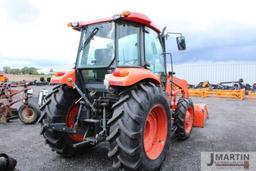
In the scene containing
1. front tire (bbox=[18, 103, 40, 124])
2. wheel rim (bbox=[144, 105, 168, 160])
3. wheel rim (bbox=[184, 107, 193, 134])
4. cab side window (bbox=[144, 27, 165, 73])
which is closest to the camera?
wheel rim (bbox=[144, 105, 168, 160])

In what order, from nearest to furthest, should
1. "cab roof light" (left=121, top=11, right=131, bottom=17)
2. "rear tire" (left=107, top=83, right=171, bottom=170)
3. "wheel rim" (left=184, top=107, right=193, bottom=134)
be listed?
"rear tire" (left=107, top=83, right=171, bottom=170)
"cab roof light" (left=121, top=11, right=131, bottom=17)
"wheel rim" (left=184, top=107, right=193, bottom=134)

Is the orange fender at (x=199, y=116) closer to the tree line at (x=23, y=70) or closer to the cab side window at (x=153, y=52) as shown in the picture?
the cab side window at (x=153, y=52)

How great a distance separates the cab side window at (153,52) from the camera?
3826 mm

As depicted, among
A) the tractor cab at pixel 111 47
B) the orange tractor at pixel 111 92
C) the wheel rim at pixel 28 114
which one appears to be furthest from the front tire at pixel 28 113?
the tractor cab at pixel 111 47

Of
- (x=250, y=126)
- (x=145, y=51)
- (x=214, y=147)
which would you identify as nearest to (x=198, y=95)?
(x=250, y=126)

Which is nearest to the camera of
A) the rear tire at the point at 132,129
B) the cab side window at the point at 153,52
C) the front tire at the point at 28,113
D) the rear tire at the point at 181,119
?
Answer: the rear tire at the point at 132,129

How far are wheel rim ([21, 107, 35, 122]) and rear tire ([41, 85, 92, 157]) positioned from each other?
3096mm

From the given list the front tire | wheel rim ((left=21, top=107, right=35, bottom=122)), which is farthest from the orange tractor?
wheel rim ((left=21, top=107, right=35, bottom=122))

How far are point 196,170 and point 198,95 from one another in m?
11.2

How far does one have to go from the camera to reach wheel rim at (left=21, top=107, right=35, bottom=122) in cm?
651

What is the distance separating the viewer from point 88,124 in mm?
3598

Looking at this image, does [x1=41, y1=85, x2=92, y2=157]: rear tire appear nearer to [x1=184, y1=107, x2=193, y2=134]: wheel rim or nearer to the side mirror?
the side mirror

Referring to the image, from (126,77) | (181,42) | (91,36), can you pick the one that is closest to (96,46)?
(91,36)

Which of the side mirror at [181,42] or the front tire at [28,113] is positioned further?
the front tire at [28,113]
